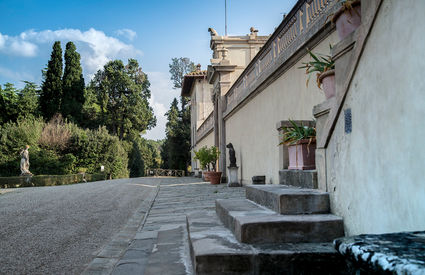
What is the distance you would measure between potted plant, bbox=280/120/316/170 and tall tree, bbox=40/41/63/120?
3391cm

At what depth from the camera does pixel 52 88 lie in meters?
33.8

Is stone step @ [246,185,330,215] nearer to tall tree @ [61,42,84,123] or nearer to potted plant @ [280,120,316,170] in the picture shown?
potted plant @ [280,120,316,170]

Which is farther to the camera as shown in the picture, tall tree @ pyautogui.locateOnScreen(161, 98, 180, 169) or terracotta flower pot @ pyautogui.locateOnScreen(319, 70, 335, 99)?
tall tree @ pyautogui.locateOnScreen(161, 98, 180, 169)

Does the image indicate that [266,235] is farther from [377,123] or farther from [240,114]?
[240,114]

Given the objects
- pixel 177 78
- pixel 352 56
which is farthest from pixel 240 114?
pixel 177 78

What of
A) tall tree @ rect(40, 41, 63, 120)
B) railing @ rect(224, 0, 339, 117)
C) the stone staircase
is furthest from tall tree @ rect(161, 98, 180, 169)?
the stone staircase

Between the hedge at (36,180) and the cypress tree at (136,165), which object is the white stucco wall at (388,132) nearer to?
the hedge at (36,180)

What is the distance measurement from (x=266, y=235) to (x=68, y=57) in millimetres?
36630

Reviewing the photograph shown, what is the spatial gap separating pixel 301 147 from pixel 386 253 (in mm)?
2876

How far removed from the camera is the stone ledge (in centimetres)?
98

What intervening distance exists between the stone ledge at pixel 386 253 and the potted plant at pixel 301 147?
2497 millimetres

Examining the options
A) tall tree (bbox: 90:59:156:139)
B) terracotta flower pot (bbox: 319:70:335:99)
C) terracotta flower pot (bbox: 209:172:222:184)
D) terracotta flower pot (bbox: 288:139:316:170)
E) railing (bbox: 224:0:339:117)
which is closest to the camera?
terracotta flower pot (bbox: 319:70:335:99)

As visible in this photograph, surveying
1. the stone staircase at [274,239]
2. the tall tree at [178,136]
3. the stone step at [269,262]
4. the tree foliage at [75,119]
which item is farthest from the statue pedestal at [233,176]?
the tall tree at [178,136]

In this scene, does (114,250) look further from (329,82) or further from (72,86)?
(72,86)
